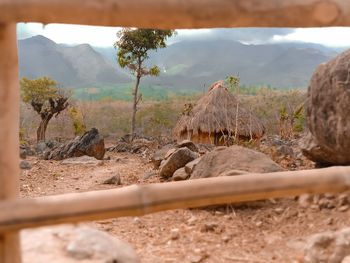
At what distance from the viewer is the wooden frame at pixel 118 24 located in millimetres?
1101

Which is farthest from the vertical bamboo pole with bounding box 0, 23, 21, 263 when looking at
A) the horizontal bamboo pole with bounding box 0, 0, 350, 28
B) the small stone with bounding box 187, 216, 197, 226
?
the small stone with bounding box 187, 216, 197, 226

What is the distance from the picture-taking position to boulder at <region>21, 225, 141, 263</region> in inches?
53.7

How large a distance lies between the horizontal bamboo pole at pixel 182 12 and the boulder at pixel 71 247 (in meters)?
0.94

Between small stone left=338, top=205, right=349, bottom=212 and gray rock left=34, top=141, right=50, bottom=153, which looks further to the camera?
gray rock left=34, top=141, right=50, bottom=153

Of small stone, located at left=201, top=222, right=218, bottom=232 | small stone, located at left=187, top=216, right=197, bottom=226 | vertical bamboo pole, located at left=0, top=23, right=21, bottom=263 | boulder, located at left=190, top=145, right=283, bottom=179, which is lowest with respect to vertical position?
small stone, located at left=187, top=216, right=197, bottom=226

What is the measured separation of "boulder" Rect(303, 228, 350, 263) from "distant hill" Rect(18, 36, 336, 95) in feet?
176

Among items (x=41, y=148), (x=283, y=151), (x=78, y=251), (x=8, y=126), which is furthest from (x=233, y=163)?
(x=41, y=148)

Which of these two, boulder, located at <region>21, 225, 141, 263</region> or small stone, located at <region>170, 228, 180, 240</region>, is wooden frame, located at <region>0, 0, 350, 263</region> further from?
small stone, located at <region>170, 228, 180, 240</region>

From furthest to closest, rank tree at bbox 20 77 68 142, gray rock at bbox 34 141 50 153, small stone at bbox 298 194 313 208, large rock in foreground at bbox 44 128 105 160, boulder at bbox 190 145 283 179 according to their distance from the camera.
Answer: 1. tree at bbox 20 77 68 142
2. gray rock at bbox 34 141 50 153
3. large rock in foreground at bbox 44 128 105 160
4. boulder at bbox 190 145 283 179
5. small stone at bbox 298 194 313 208

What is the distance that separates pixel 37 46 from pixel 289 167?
70.5 metres

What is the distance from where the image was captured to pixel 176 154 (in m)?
4.35

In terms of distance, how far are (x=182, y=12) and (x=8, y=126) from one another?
2.50 feet

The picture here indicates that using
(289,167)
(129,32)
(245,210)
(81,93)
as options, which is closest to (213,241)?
(245,210)

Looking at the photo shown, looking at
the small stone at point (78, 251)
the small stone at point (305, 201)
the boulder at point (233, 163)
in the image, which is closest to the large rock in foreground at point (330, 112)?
the boulder at point (233, 163)
